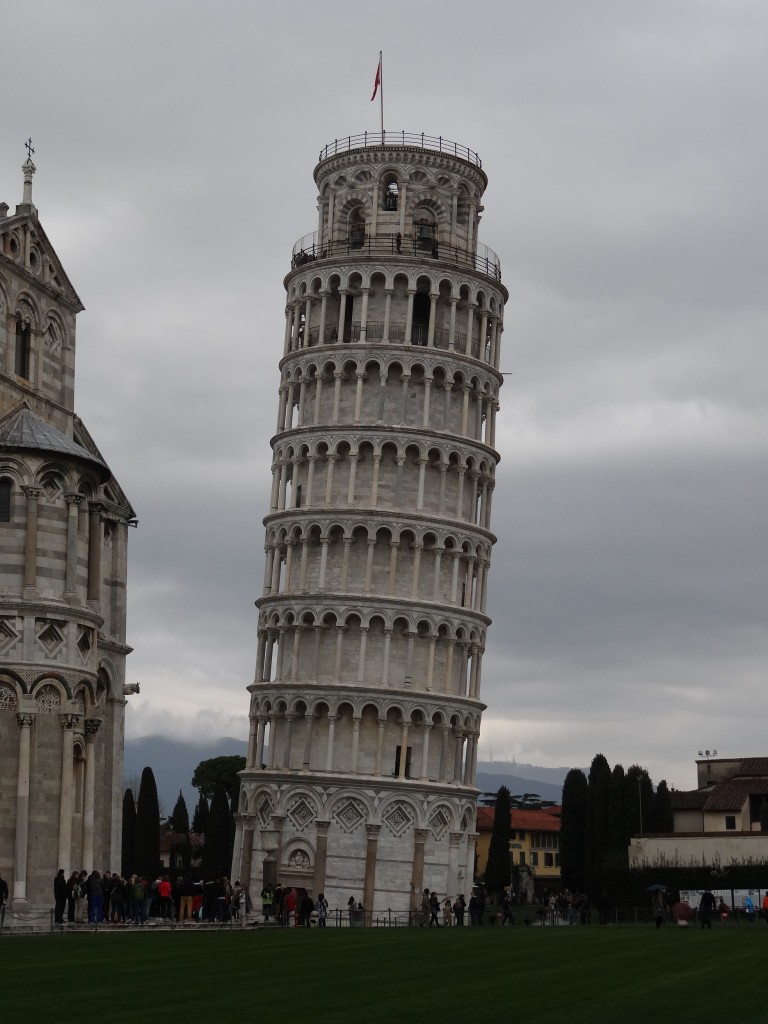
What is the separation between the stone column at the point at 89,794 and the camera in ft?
153

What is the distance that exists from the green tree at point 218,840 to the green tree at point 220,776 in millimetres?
27801

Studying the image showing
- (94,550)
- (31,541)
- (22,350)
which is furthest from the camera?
(22,350)

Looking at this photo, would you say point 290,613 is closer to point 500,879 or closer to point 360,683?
point 360,683

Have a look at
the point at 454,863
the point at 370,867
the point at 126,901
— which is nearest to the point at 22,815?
the point at 126,901

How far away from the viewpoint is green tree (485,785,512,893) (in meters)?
112

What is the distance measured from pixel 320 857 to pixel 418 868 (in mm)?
4412

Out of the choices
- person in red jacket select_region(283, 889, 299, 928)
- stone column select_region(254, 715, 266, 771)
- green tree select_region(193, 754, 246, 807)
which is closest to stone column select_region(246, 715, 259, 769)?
stone column select_region(254, 715, 266, 771)

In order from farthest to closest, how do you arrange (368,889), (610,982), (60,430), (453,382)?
(453,382) → (368,889) → (60,430) → (610,982)

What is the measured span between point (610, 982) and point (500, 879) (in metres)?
87.6

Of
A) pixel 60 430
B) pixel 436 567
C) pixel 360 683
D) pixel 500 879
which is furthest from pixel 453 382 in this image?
pixel 500 879

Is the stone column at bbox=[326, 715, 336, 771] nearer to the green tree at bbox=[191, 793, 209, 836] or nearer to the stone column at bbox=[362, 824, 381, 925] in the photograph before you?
the stone column at bbox=[362, 824, 381, 925]

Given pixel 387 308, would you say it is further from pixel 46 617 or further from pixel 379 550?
pixel 46 617

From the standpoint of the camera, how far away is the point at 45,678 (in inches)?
1795

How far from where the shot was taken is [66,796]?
1788 inches
